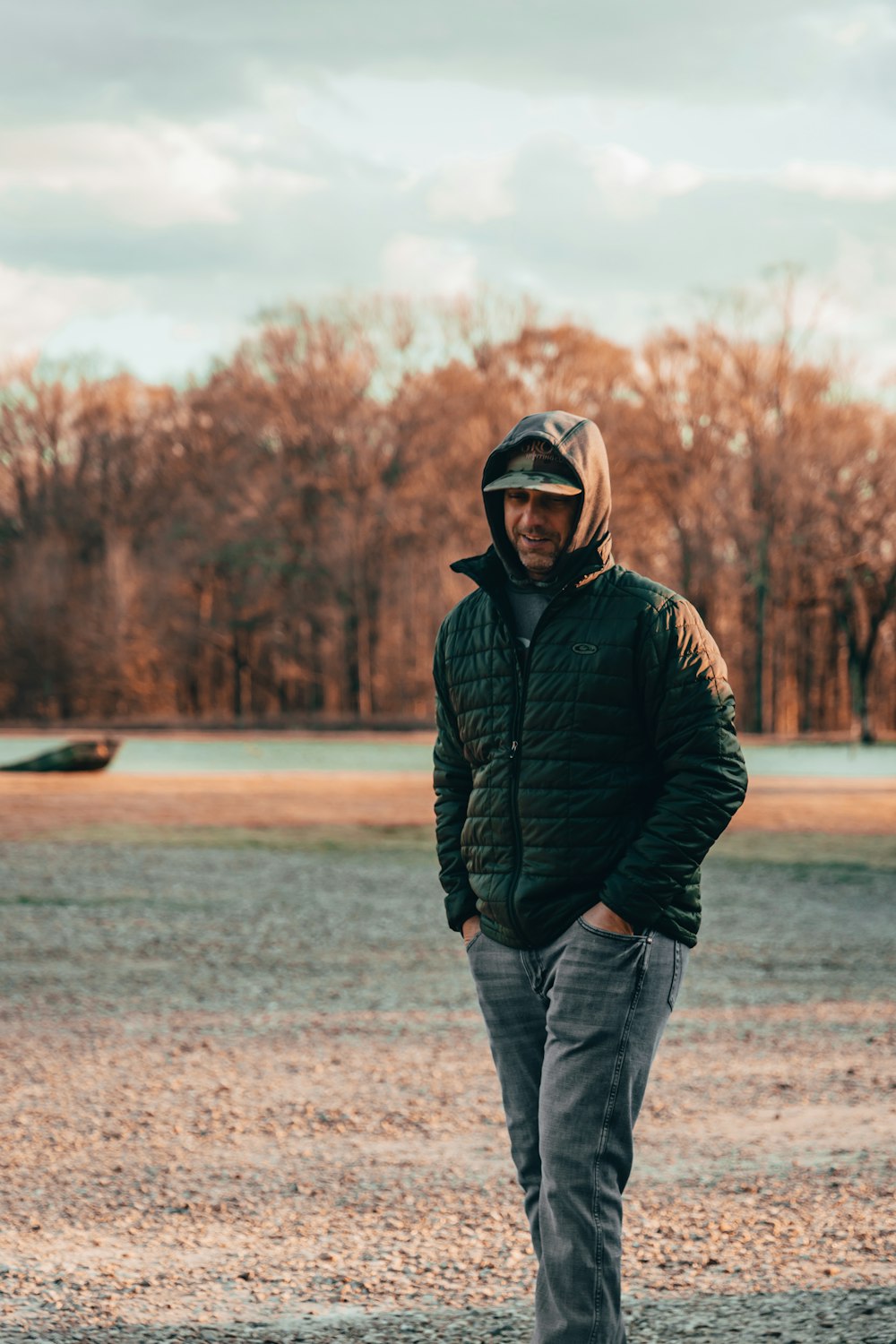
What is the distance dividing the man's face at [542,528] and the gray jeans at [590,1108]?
68 cm

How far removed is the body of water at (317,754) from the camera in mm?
31703

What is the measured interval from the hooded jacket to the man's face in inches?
1.0

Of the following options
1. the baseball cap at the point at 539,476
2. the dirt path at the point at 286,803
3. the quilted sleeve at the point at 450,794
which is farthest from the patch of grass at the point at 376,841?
the baseball cap at the point at 539,476

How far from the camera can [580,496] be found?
9.87 feet

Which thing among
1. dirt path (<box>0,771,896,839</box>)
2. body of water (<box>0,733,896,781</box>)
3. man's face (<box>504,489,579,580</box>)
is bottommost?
body of water (<box>0,733,896,781</box>)

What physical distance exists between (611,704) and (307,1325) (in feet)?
5.88

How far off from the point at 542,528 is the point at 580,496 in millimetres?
96

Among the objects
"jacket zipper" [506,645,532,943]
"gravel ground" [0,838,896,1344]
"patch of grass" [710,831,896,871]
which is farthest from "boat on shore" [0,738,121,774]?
"jacket zipper" [506,645,532,943]

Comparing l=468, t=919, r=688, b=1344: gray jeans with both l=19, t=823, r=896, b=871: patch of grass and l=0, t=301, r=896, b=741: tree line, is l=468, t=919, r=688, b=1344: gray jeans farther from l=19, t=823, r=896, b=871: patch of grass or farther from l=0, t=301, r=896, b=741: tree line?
l=0, t=301, r=896, b=741: tree line

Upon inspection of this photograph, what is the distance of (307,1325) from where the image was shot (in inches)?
144

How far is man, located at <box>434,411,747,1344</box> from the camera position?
2.81 meters

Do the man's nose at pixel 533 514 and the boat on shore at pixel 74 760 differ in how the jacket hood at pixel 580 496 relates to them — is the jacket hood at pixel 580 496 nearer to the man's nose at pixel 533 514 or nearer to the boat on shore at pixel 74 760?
the man's nose at pixel 533 514

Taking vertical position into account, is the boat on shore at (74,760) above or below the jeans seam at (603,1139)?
below

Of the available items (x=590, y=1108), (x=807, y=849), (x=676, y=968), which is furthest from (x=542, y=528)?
(x=807, y=849)
